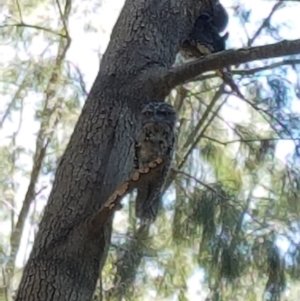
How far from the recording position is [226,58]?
1.79m

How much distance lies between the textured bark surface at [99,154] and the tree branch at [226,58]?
5cm

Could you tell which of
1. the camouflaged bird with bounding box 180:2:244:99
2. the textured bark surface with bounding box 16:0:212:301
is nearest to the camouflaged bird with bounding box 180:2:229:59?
the camouflaged bird with bounding box 180:2:244:99

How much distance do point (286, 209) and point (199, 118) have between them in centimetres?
70

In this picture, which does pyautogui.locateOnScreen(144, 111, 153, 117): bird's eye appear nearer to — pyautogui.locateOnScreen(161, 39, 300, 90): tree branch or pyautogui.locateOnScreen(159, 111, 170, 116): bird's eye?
pyautogui.locateOnScreen(159, 111, 170, 116): bird's eye

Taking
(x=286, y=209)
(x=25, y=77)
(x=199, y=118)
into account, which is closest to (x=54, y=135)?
(x=25, y=77)

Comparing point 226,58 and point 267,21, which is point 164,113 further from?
point 267,21

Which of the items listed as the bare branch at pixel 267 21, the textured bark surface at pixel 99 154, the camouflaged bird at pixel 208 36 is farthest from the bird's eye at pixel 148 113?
the bare branch at pixel 267 21

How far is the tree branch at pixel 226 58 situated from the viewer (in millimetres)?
1773

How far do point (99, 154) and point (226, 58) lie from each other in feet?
1.25

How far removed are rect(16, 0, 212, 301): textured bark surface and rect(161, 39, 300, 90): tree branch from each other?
50mm

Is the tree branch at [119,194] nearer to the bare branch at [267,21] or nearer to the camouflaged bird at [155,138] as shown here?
the camouflaged bird at [155,138]

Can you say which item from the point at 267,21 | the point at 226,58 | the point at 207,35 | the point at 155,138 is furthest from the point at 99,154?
the point at 267,21

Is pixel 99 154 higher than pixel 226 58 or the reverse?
the reverse

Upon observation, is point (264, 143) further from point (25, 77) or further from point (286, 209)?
point (25, 77)
